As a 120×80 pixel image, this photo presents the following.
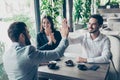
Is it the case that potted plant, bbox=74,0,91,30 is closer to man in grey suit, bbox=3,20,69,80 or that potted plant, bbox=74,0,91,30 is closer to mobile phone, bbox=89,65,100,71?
mobile phone, bbox=89,65,100,71

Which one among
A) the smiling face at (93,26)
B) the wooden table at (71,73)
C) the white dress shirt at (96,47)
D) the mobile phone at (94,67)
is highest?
the smiling face at (93,26)

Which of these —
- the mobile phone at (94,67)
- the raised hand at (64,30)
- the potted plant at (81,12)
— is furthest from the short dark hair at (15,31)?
the potted plant at (81,12)

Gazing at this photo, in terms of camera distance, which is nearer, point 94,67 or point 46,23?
point 94,67

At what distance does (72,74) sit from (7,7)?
1.86 metres

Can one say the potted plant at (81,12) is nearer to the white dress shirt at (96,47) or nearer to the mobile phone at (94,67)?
the white dress shirt at (96,47)

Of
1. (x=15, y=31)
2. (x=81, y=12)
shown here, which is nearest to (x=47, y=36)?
(x=15, y=31)

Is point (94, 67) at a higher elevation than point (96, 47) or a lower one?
lower

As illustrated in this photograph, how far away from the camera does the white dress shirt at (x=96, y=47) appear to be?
7.27 feet

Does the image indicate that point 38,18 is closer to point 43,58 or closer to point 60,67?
point 60,67

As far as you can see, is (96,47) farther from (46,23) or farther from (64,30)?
(46,23)

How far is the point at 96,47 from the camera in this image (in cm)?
242

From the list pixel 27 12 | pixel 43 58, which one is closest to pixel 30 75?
pixel 43 58

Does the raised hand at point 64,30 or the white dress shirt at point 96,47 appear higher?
the raised hand at point 64,30

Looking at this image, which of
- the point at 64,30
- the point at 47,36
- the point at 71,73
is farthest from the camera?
the point at 47,36
